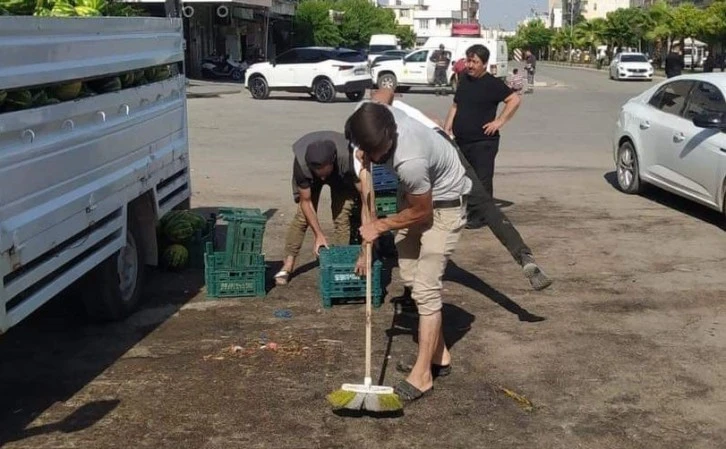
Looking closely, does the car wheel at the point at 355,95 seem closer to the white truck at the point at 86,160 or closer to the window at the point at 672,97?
the window at the point at 672,97

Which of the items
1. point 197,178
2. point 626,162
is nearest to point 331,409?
point 626,162

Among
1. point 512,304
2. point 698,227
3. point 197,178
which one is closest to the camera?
point 512,304

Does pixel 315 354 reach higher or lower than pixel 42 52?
lower

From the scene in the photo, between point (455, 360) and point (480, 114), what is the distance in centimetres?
400

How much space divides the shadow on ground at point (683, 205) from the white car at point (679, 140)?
10.4 inches

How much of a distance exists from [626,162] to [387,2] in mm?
175412

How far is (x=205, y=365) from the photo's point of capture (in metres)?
5.94

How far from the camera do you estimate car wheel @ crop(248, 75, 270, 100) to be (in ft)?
102

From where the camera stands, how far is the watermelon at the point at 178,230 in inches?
319

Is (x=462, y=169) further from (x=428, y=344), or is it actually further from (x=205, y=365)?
(x=205, y=365)

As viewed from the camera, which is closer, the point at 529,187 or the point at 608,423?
the point at 608,423

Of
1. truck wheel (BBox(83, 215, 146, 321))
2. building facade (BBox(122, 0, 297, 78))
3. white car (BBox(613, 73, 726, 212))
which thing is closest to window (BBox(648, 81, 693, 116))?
white car (BBox(613, 73, 726, 212))

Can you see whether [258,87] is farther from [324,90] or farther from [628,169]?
[628,169]

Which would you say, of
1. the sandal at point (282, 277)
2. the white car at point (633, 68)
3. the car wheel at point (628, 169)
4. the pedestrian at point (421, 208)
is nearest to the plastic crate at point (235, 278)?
the sandal at point (282, 277)
